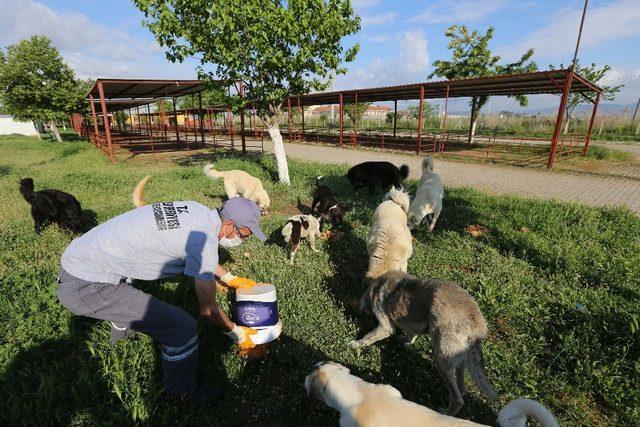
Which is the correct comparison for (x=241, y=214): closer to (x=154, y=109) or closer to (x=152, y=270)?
(x=152, y=270)

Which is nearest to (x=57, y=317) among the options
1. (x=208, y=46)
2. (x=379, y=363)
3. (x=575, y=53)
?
(x=379, y=363)

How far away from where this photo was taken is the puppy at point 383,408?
1.85 meters

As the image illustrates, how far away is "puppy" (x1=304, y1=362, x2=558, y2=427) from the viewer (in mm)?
1851

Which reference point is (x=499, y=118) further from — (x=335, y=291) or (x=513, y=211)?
(x=335, y=291)

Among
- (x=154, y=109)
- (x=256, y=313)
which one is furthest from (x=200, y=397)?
(x=154, y=109)

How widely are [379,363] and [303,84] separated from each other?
27.8ft

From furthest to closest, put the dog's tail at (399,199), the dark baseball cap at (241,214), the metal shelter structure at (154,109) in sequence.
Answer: the metal shelter structure at (154,109), the dog's tail at (399,199), the dark baseball cap at (241,214)

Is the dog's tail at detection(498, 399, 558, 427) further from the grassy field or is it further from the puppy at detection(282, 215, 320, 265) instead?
the puppy at detection(282, 215, 320, 265)

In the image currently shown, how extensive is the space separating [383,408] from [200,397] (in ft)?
5.31

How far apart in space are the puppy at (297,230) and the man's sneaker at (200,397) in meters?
2.46

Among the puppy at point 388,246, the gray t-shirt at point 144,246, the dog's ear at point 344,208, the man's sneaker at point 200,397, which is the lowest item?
the man's sneaker at point 200,397

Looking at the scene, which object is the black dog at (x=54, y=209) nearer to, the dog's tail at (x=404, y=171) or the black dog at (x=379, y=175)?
the black dog at (x=379, y=175)

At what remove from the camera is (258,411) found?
2.66m

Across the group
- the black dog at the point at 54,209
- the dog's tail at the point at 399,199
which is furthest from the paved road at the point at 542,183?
the black dog at the point at 54,209
